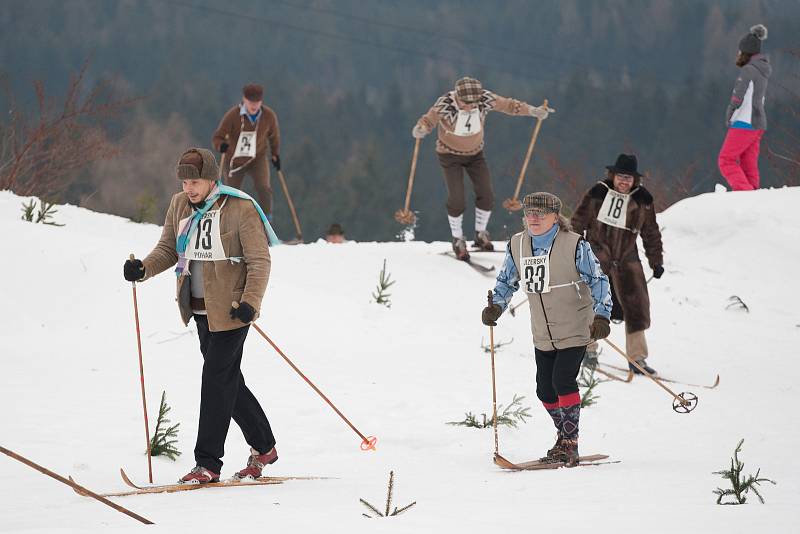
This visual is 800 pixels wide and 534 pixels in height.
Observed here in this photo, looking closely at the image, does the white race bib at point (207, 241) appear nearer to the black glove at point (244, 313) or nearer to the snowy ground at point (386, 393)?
the black glove at point (244, 313)

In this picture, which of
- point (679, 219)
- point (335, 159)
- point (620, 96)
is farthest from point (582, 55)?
point (679, 219)

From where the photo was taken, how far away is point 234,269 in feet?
15.3

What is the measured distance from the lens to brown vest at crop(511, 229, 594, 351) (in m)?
5.39

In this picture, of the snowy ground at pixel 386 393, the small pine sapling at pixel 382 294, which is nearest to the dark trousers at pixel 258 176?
the snowy ground at pixel 386 393

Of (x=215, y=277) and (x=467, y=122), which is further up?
(x=467, y=122)

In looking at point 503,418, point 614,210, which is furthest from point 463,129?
point 503,418

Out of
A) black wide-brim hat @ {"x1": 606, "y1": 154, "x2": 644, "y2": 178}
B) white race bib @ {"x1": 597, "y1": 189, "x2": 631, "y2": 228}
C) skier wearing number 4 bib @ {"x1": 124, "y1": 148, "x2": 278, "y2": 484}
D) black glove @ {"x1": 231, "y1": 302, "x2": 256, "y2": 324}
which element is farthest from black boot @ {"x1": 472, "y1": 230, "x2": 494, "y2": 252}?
black glove @ {"x1": 231, "y1": 302, "x2": 256, "y2": 324}

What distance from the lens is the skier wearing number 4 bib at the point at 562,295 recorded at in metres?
5.35

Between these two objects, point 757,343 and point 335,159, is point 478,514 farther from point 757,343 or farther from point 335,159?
point 335,159

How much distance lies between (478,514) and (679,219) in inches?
360

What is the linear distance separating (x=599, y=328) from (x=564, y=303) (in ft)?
0.90

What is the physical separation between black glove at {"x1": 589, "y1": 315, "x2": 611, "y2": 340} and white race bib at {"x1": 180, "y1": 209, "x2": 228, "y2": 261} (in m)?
2.02

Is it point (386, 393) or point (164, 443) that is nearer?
point (164, 443)

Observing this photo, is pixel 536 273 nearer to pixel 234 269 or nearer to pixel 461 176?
pixel 234 269
